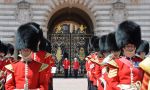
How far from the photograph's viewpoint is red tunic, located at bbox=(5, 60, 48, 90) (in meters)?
6.07

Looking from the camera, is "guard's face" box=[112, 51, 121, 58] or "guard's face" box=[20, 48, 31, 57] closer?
"guard's face" box=[20, 48, 31, 57]

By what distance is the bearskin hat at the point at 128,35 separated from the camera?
6297mm

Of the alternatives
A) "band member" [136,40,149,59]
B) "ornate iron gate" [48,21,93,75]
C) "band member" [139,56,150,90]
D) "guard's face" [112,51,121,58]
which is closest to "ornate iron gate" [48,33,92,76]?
"ornate iron gate" [48,21,93,75]

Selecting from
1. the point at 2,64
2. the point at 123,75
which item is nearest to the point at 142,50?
the point at 2,64

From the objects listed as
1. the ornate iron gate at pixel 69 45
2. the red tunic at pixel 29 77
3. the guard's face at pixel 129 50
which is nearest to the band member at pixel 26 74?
the red tunic at pixel 29 77

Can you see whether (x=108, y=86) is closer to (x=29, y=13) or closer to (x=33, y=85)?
(x=33, y=85)

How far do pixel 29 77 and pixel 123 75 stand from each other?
1.23 m

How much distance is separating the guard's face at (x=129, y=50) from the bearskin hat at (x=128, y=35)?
0.07 m

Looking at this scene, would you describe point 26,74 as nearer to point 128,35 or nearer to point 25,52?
point 25,52

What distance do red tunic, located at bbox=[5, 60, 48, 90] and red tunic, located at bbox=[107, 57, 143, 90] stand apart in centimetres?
89

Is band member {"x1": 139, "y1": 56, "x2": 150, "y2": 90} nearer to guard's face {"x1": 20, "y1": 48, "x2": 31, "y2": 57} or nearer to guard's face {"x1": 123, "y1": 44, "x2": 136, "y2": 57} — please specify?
guard's face {"x1": 123, "y1": 44, "x2": 136, "y2": 57}

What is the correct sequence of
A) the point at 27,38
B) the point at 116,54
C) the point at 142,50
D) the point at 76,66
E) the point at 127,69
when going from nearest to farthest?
1. the point at 127,69
2. the point at 27,38
3. the point at 116,54
4. the point at 142,50
5. the point at 76,66

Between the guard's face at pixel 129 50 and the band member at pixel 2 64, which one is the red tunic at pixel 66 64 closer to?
the band member at pixel 2 64

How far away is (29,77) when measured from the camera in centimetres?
607
